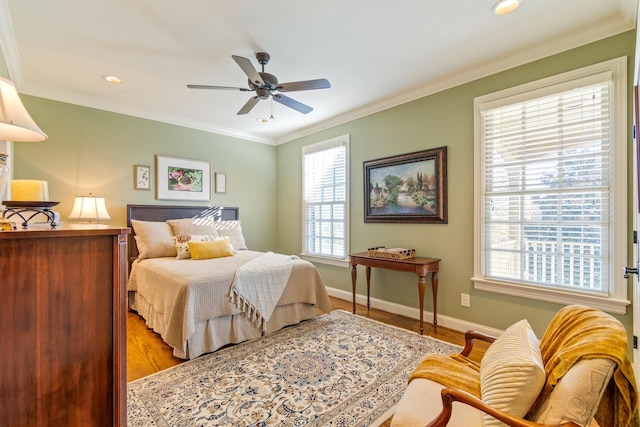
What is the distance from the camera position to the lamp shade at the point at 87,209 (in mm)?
3176

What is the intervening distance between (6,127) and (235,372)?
6.38 feet

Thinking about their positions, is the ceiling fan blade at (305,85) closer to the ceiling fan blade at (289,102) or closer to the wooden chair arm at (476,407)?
the ceiling fan blade at (289,102)

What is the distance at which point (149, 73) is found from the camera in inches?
116

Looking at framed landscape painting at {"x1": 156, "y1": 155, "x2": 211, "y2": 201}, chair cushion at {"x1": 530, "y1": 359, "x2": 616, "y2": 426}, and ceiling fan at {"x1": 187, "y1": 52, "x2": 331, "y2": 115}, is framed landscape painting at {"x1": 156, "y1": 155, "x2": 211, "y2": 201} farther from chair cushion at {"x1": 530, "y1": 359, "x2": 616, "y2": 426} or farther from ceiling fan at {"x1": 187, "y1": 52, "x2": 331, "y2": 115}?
chair cushion at {"x1": 530, "y1": 359, "x2": 616, "y2": 426}

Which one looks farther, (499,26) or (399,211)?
(399,211)

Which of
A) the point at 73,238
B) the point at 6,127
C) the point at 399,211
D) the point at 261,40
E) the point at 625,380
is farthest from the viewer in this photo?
the point at 399,211

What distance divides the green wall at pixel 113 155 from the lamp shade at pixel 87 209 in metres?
0.36

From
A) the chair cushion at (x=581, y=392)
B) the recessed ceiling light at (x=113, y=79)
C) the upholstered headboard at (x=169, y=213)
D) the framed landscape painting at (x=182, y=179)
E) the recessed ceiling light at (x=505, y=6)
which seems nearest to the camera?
the chair cushion at (x=581, y=392)

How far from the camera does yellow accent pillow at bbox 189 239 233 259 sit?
11.2 feet

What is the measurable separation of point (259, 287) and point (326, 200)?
6.61 ft

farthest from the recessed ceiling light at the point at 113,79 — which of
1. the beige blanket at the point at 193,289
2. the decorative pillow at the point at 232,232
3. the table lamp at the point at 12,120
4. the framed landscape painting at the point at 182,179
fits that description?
the table lamp at the point at 12,120

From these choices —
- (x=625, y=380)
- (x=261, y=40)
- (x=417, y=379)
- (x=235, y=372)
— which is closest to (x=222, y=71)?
(x=261, y=40)

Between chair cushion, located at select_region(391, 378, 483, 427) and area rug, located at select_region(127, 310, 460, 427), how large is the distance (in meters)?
0.61

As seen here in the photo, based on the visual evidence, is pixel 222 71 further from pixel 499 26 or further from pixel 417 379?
pixel 417 379
